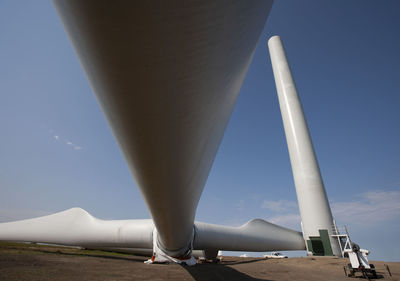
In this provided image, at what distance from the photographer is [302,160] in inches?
606

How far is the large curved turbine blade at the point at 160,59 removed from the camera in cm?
89

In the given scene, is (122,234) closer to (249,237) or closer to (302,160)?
(249,237)

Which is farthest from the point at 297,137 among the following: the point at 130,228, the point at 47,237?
the point at 47,237

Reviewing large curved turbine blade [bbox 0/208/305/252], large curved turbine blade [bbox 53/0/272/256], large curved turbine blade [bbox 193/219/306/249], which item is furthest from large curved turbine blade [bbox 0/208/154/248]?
large curved turbine blade [bbox 53/0/272/256]

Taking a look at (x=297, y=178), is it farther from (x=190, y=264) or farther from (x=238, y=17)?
(x=238, y=17)

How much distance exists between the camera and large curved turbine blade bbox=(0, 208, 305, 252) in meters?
11.0

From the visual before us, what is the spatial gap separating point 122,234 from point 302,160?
13529mm

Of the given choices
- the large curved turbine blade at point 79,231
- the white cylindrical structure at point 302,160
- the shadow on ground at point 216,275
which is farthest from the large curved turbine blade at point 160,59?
the white cylindrical structure at point 302,160

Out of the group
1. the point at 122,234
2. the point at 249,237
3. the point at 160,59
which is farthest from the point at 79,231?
the point at 160,59

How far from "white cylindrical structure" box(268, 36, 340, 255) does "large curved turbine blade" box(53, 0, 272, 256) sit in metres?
15.5

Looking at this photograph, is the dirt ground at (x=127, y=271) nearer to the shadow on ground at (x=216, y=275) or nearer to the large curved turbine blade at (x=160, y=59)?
the shadow on ground at (x=216, y=275)

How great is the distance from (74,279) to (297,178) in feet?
49.4

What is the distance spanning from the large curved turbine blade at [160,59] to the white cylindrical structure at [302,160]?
1551 cm

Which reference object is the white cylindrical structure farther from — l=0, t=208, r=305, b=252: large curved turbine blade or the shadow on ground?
the shadow on ground
